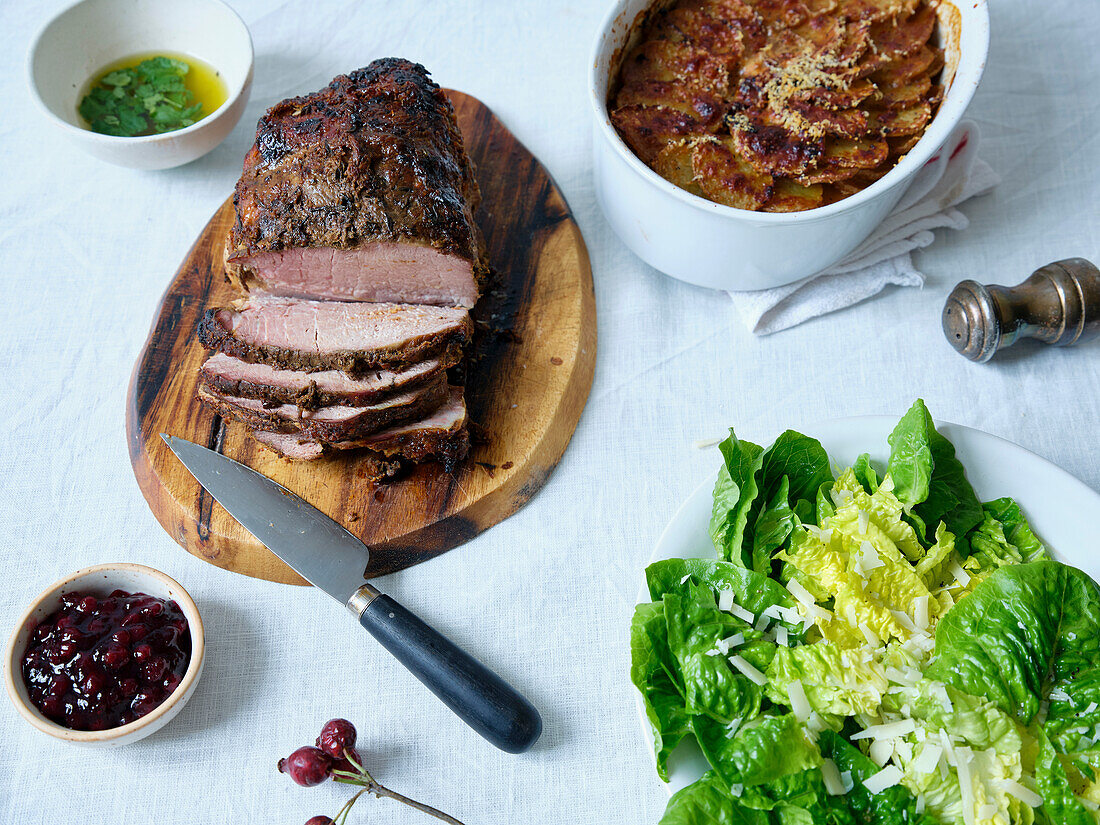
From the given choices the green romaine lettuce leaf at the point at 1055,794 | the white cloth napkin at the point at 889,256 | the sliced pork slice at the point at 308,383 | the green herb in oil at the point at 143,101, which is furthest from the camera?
the green herb in oil at the point at 143,101

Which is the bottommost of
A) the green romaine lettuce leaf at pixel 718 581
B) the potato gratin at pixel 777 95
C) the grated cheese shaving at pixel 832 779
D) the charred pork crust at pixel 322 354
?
the grated cheese shaving at pixel 832 779

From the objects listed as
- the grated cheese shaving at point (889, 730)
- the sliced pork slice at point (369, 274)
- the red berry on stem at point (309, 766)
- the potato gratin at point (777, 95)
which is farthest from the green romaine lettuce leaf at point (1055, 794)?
the sliced pork slice at point (369, 274)

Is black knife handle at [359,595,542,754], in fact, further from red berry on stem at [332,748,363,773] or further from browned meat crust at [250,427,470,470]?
browned meat crust at [250,427,470,470]

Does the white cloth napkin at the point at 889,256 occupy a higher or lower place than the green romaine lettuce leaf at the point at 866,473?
higher

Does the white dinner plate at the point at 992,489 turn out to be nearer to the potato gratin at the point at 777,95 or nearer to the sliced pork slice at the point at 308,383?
the potato gratin at the point at 777,95

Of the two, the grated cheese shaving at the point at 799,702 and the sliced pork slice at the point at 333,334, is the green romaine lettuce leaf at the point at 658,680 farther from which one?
the sliced pork slice at the point at 333,334

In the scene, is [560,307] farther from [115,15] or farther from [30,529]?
[115,15]

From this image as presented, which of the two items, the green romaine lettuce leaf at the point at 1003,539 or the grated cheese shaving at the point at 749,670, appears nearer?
the grated cheese shaving at the point at 749,670

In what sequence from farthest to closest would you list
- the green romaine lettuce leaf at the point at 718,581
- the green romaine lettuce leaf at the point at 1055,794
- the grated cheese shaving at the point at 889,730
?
the green romaine lettuce leaf at the point at 718,581 → the grated cheese shaving at the point at 889,730 → the green romaine lettuce leaf at the point at 1055,794

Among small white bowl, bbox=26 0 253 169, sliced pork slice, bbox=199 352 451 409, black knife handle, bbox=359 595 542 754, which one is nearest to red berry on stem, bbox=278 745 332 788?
black knife handle, bbox=359 595 542 754
